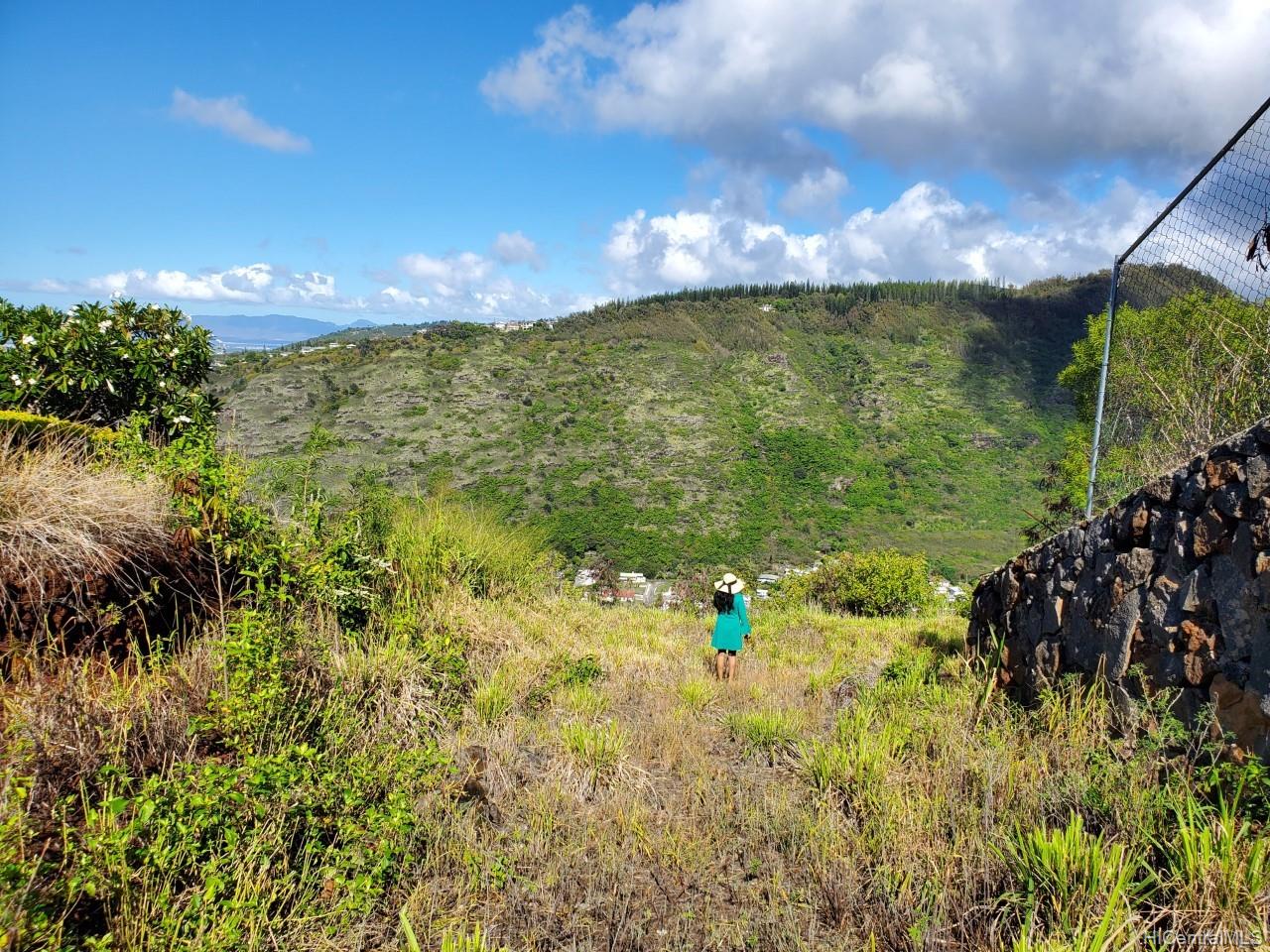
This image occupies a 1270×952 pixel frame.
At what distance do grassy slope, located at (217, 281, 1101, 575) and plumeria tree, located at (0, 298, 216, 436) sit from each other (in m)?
27.1

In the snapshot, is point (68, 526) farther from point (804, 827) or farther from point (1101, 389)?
point (1101, 389)

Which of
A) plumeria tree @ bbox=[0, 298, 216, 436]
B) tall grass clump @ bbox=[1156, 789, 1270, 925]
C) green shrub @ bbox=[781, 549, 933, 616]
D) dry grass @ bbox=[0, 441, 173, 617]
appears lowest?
green shrub @ bbox=[781, 549, 933, 616]

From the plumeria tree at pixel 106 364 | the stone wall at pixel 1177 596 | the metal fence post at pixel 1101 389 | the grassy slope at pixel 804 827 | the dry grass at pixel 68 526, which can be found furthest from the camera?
the plumeria tree at pixel 106 364

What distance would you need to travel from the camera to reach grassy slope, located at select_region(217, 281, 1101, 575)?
3906cm

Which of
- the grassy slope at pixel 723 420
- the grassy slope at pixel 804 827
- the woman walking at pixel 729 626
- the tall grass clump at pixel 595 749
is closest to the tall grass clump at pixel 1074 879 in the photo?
the grassy slope at pixel 804 827

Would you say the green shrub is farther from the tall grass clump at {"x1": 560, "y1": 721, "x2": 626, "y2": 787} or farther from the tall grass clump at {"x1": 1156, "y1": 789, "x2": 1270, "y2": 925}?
the tall grass clump at {"x1": 1156, "y1": 789, "x2": 1270, "y2": 925}

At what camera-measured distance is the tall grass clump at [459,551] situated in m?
5.60

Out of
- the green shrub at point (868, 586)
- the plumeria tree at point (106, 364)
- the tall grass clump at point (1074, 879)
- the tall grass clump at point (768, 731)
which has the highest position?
the plumeria tree at point (106, 364)

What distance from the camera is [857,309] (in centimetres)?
7369

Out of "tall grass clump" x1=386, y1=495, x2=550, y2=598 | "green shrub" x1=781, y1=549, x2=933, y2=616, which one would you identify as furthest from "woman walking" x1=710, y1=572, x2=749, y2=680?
"green shrub" x1=781, y1=549, x2=933, y2=616

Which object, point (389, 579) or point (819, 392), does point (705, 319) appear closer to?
point (819, 392)

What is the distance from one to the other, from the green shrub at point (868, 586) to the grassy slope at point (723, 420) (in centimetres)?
1759

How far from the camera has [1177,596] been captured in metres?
2.97

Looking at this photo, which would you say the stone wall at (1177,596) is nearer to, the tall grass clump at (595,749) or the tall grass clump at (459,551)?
the tall grass clump at (595,749)
